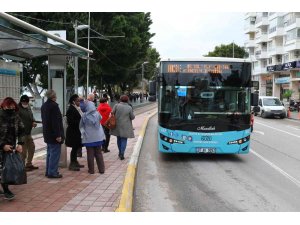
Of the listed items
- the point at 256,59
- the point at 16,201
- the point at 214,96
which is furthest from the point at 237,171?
the point at 256,59

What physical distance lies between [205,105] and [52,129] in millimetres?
4483

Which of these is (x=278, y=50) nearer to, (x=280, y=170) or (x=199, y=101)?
(x=199, y=101)

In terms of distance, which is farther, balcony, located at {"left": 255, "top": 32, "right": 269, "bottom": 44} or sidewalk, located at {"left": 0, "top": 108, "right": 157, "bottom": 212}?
balcony, located at {"left": 255, "top": 32, "right": 269, "bottom": 44}

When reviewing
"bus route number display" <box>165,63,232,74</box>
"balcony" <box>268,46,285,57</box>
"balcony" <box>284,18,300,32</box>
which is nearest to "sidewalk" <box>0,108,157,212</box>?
"bus route number display" <box>165,63,232,74</box>

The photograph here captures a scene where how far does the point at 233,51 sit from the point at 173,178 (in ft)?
252

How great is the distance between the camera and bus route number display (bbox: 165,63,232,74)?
36.4 feet

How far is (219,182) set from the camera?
858 centimetres

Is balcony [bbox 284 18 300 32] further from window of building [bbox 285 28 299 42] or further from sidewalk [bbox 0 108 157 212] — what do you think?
sidewalk [bbox 0 108 157 212]

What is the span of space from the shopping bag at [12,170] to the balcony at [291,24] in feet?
181

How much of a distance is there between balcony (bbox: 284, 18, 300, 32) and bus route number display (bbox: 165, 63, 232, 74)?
48.7m

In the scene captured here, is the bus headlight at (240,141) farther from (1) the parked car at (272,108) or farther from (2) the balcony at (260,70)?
(2) the balcony at (260,70)

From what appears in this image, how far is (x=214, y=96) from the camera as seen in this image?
11.0 m

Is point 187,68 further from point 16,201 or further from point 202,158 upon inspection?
point 16,201

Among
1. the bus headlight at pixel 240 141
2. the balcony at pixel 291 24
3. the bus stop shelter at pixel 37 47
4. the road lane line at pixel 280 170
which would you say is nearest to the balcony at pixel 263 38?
the balcony at pixel 291 24
